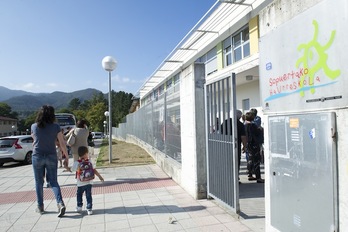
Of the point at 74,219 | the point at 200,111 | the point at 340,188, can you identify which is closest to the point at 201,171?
the point at 200,111

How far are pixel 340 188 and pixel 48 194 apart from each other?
6.16m

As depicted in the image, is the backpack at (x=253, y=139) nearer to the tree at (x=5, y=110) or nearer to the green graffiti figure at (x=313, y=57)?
the green graffiti figure at (x=313, y=57)

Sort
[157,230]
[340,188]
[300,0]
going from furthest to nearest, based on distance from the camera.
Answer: [157,230], [300,0], [340,188]

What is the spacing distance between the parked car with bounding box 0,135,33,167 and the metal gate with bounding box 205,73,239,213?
1248cm

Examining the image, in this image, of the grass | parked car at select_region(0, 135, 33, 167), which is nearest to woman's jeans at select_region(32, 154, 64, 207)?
the grass

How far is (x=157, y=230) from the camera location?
4227 millimetres

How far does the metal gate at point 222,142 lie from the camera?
4.35 metres

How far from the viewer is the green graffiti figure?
2.35m

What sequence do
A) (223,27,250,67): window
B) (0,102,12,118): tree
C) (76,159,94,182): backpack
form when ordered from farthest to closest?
1. (0,102,12,118): tree
2. (223,27,250,67): window
3. (76,159,94,182): backpack

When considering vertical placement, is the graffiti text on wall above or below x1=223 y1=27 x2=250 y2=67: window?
below

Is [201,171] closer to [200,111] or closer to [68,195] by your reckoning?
[200,111]

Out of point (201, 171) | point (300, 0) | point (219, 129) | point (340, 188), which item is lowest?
point (201, 171)

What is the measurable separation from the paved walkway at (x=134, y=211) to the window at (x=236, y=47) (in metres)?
9.49

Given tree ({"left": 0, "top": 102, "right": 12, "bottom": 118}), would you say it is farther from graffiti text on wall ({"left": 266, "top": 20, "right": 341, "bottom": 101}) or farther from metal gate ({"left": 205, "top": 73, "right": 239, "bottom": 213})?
graffiti text on wall ({"left": 266, "top": 20, "right": 341, "bottom": 101})
